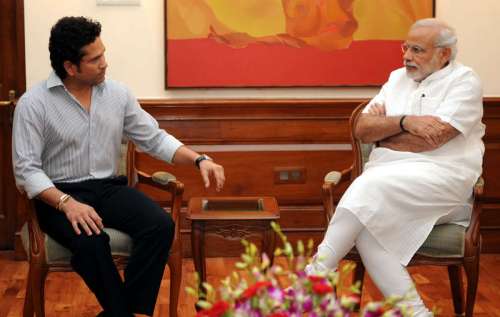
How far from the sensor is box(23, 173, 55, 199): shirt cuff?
370cm

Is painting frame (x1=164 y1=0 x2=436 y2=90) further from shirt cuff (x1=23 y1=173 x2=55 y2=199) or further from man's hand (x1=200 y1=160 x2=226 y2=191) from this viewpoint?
shirt cuff (x1=23 y1=173 x2=55 y2=199)

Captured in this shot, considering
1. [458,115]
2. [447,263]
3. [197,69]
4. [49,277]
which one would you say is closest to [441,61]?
[458,115]

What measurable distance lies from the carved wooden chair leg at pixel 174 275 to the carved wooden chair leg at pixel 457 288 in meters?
1.29

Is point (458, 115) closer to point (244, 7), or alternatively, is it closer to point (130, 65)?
point (244, 7)

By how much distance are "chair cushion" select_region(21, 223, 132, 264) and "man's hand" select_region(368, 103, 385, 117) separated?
1.29m

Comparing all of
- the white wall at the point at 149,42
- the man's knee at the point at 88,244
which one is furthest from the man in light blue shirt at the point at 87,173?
the white wall at the point at 149,42

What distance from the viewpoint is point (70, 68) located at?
3844 mm

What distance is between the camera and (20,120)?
3.79m

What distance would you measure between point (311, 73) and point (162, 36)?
897 millimetres

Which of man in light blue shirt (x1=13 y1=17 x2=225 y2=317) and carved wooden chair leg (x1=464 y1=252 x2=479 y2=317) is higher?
man in light blue shirt (x1=13 y1=17 x2=225 y2=317)

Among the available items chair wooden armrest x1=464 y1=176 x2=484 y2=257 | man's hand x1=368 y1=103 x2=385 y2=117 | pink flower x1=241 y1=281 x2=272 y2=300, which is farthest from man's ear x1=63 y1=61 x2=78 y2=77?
pink flower x1=241 y1=281 x2=272 y2=300

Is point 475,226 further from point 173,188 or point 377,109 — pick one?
point 173,188

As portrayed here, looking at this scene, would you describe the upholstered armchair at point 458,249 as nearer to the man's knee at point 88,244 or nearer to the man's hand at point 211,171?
the man's hand at point 211,171

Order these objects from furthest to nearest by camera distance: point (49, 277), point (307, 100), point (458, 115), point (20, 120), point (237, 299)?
point (307, 100), point (49, 277), point (458, 115), point (20, 120), point (237, 299)
